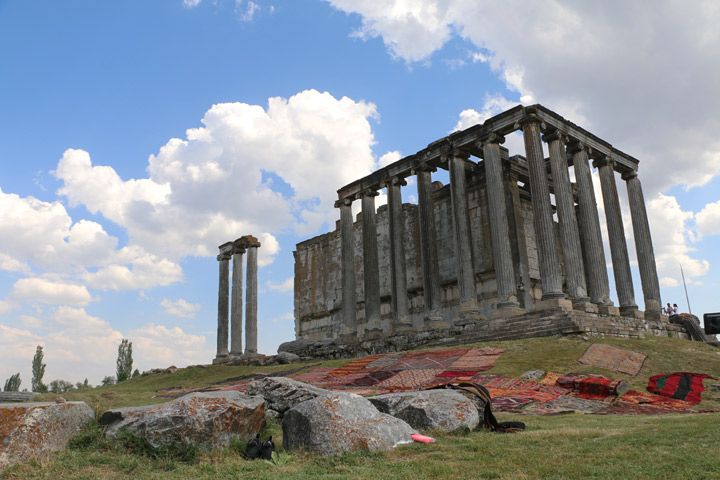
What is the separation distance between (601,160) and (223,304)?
31406 mm

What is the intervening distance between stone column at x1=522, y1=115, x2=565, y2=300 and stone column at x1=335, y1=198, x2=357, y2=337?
553 inches

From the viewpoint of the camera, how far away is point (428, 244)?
1435 inches

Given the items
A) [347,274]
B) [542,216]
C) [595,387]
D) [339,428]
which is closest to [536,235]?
[542,216]

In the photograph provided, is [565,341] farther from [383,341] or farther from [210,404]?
[210,404]

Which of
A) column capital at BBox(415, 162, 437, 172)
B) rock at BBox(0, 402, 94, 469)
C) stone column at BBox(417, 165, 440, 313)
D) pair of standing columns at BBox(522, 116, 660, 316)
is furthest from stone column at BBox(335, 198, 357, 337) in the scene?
rock at BBox(0, 402, 94, 469)

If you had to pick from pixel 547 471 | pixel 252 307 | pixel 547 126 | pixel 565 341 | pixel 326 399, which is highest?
pixel 547 126

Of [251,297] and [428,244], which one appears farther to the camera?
[251,297]

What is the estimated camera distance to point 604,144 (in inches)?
1430

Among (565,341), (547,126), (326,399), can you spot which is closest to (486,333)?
(565,341)

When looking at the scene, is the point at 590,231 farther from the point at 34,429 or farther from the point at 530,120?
the point at 34,429

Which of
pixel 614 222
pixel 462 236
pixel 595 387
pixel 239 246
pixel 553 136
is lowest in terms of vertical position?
pixel 595 387

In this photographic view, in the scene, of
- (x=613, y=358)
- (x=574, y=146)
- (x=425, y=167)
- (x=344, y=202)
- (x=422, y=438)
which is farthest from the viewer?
(x=344, y=202)

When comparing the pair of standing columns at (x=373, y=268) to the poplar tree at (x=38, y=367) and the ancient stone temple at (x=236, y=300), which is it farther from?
the poplar tree at (x=38, y=367)

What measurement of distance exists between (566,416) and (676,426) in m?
2.91
